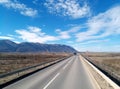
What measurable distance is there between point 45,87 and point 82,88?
7.19ft

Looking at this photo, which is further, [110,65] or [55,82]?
[110,65]

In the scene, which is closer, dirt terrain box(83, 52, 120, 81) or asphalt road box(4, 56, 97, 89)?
asphalt road box(4, 56, 97, 89)

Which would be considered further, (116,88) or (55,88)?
(55,88)

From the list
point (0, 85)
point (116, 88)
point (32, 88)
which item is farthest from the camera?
point (0, 85)

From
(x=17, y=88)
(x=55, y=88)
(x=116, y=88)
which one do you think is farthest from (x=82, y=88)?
(x=17, y=88)

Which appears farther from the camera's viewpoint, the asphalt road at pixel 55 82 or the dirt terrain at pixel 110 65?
the dirt terrain at pixel 110 65

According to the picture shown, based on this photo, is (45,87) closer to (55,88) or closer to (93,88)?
(55,88)

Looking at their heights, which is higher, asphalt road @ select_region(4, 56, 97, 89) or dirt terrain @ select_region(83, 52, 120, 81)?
dirt terrain @ select_region(83, 52, 120, 81)

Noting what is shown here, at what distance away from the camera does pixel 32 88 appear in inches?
432

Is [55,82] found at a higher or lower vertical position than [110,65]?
lower

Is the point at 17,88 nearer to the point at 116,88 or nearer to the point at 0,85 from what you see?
the point at 0,85

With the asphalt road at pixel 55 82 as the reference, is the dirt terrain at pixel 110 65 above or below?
above

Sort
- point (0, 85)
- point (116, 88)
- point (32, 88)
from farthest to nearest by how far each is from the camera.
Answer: point (0, 85) → point (32, 88) → point (116, 88)

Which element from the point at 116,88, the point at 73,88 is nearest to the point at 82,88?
the point at 73,88
